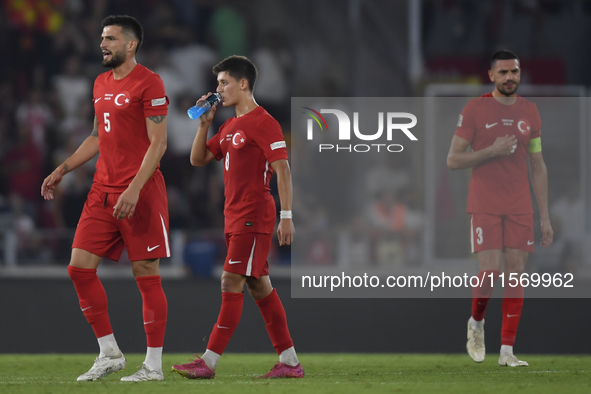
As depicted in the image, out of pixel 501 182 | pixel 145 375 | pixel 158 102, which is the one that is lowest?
pixel 145 375

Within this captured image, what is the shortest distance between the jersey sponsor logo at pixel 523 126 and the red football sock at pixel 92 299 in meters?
3.02

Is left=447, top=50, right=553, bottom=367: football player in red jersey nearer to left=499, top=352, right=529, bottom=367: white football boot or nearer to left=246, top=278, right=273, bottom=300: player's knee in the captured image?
left=499, top=352, right=529, bottom=367: white football boot

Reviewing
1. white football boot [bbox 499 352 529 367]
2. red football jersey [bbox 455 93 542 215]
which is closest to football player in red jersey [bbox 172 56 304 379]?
white football boot [bbox 499 352 529 367]

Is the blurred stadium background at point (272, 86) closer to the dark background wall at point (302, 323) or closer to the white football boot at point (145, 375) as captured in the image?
the dark background wall at point (302, 323)

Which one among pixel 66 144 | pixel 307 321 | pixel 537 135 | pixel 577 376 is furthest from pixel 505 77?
pixel 66 144

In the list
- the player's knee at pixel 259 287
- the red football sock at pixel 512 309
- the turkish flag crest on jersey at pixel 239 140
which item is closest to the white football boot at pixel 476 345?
the red football sock at pixel 512 309

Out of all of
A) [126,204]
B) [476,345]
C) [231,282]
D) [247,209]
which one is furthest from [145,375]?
[476,345]

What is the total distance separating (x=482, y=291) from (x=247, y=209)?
6.37 ft

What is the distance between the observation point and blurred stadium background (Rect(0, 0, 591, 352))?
948 centimetres

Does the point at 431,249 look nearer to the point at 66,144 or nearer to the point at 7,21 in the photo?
the point at 66,144

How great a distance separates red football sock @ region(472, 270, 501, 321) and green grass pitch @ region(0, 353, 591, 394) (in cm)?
35

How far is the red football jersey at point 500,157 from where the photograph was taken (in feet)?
19.0

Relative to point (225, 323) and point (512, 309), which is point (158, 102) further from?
point (512, 309)

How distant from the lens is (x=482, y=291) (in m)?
5.72
